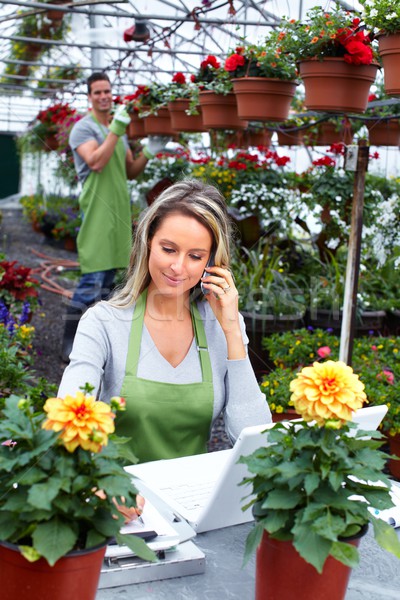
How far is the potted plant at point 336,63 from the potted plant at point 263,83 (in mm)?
459

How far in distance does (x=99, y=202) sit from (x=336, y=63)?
184cm

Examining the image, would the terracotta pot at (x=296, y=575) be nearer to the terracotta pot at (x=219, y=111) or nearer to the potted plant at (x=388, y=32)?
the potted plant at (x=388, y=32)

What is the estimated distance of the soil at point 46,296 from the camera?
4.21m

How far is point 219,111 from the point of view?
12.0 feet

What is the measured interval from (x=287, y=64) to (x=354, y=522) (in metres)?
2.60

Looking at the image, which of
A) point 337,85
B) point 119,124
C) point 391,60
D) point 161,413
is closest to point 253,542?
point 161,413

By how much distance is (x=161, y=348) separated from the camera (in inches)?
67.1

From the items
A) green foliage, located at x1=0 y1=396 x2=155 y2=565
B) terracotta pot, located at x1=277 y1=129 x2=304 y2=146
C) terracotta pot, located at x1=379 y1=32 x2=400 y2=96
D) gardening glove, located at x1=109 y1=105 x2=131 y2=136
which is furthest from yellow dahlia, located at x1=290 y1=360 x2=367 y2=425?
terracotta pot, located at x1=277 y1=129 x2=304 y2=146

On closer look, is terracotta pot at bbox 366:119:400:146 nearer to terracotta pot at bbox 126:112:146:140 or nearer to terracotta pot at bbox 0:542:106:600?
terracotta pot at bbox 126:112:146:140

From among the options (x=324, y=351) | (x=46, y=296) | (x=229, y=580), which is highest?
(x=229, y=580)

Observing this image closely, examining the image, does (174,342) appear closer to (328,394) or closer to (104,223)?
(328,394)

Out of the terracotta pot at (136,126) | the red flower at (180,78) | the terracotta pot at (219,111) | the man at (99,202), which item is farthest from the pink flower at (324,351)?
the terracotta pot at (136,126)

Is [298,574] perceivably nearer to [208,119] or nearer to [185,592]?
[185,592]

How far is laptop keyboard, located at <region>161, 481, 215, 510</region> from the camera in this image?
4.19 feet
